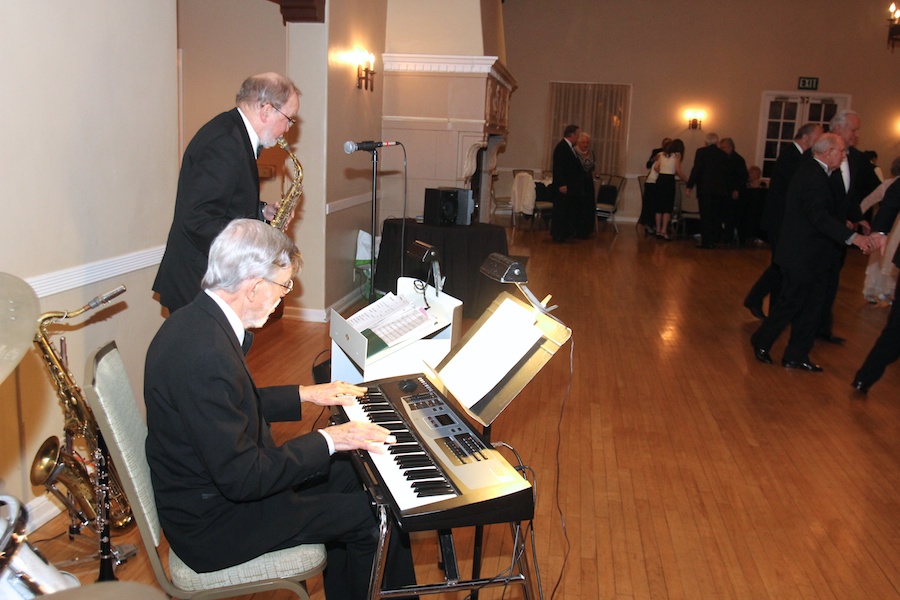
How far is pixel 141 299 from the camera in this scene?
356cm

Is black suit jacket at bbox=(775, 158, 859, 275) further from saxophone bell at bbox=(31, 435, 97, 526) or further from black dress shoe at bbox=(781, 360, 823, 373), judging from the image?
saxophone bell at bbox=(31, 435, 97, 526)

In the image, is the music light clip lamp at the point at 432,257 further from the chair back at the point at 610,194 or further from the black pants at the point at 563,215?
the chair back at the point at 610,194

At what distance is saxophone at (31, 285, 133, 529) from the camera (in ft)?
8.47

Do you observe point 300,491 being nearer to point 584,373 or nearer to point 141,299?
point 141,299

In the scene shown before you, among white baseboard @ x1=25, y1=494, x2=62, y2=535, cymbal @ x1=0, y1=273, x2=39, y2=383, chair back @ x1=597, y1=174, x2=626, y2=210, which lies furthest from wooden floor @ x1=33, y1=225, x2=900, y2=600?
chair back @ x1=597, y1=174, x2=626, y2=210

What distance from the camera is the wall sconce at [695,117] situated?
Result: 1412cm

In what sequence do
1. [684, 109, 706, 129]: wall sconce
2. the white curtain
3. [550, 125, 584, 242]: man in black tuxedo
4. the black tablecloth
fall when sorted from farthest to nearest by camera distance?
1. the white curtain
2. [684, 109, 706, 129]: wall sconce
3. [550, 125, 584, 242]: man in black tuxedo
4. the black tablecloth

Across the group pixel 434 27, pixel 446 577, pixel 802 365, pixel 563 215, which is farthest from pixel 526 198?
pixel 446 577

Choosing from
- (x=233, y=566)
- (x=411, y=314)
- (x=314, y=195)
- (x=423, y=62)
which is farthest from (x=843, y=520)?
(x=423, y=62)

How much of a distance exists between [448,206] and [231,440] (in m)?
5.00

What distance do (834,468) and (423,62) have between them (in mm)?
5570

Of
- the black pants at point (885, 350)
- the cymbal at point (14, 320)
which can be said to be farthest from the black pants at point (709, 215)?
the cymbal at point (14, 320)

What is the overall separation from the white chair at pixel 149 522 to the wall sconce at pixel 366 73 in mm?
5220

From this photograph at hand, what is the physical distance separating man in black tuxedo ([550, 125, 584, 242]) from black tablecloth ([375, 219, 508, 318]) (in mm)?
4648
